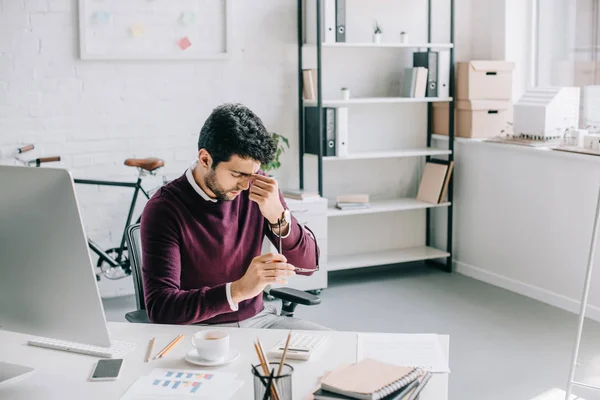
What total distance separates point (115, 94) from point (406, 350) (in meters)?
3.10

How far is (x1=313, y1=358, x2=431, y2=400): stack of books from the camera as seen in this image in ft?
5.46

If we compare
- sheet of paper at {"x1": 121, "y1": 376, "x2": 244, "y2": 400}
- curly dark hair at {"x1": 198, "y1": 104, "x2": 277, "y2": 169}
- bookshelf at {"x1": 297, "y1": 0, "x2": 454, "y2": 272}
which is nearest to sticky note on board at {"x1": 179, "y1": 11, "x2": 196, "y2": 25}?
bookshelf at {"x1": 297, "y1": 0, "x2": 454, "y2": 272}

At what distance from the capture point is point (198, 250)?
2.46m

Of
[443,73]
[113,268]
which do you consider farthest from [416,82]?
[113,268]

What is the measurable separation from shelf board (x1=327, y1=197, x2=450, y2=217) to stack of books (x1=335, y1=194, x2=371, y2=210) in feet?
0.11

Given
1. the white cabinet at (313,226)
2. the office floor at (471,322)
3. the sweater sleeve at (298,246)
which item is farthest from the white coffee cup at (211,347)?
the white cabinet at (313,226)

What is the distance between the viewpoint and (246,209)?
2629 millimetres

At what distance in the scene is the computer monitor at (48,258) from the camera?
173 centimetres

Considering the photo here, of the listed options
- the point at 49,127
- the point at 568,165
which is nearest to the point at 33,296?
the point at 49,127

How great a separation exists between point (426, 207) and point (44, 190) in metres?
3.98

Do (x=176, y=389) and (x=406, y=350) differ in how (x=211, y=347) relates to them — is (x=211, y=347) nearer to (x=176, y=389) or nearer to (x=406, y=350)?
(x=176, y=389)

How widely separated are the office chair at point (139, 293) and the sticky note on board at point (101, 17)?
2216 mm

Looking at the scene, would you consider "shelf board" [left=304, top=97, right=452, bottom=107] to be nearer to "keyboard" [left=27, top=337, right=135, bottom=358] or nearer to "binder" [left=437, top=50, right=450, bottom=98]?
"binder" [left=437, top=50, right=450, bottom=98]

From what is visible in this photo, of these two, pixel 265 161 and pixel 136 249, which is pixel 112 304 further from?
pixel 265 161
